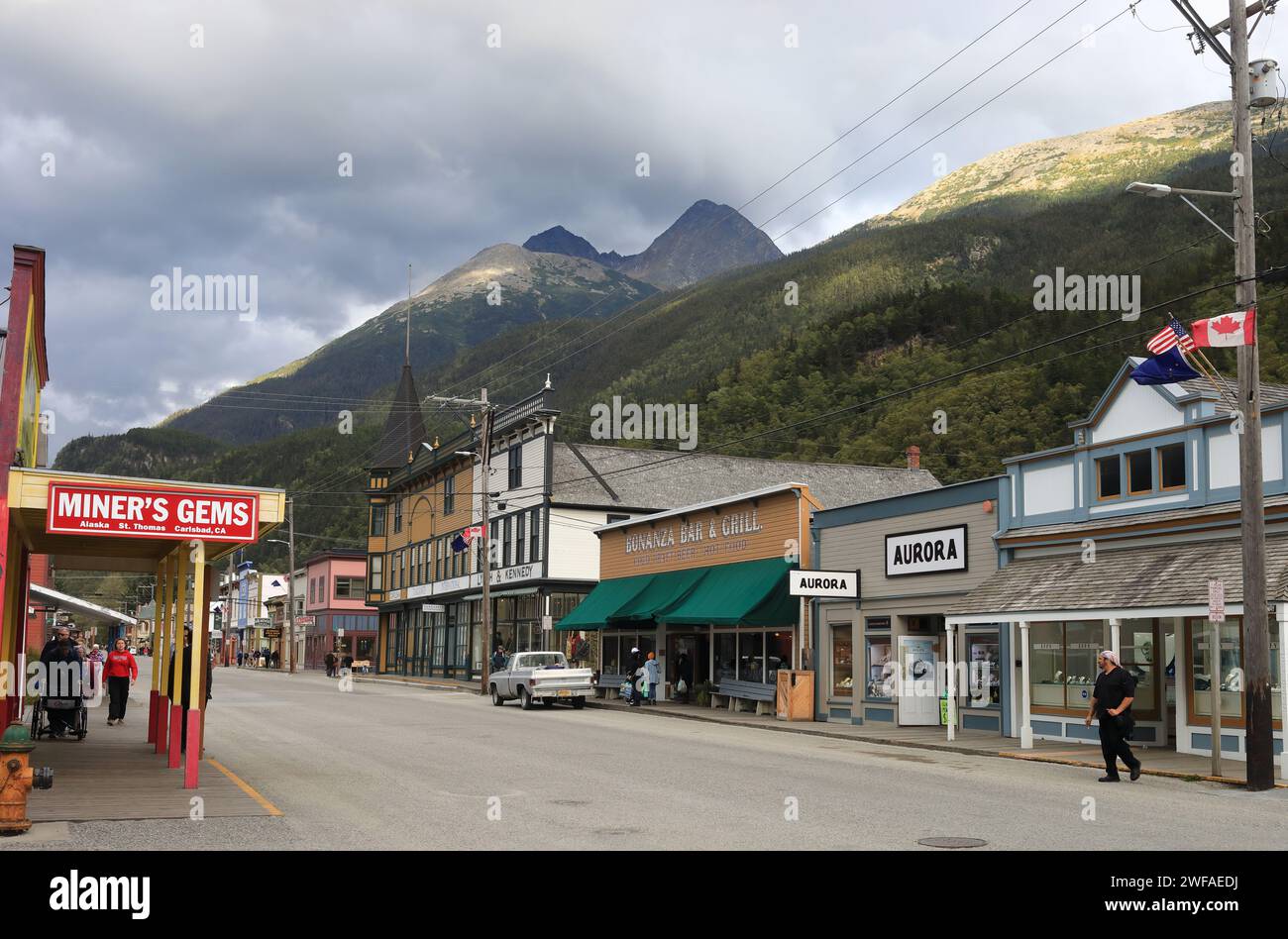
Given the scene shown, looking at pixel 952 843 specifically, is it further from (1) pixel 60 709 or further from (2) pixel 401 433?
(2) pixel 401 433

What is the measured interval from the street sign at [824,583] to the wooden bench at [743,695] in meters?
3.90

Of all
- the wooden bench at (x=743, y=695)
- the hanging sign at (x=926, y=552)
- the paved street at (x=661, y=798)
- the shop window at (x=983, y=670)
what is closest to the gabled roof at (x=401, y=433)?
the wooden bench at (x=743, y=695)

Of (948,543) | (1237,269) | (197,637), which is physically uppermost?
(1237,269)

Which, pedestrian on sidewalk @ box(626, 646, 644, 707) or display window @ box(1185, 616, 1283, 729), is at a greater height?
display window @ box(1185, 616, 1283, 729)

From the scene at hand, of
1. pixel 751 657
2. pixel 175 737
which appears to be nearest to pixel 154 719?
pixel 175 737

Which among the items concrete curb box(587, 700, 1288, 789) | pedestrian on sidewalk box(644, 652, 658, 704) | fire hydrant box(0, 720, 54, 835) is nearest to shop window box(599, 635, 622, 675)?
pedestrian on sidewalk box(644, 652, 658, 704)

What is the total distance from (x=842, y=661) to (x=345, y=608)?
6209 cm

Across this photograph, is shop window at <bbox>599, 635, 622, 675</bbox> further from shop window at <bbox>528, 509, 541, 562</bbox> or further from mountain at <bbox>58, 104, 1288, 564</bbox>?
mountain at <bbox>58, 104, 1288, 564</bbox>

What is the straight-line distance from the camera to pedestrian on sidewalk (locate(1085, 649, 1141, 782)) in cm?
1549

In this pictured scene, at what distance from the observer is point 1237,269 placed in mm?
16562

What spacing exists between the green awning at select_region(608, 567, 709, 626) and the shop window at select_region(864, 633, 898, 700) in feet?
26.1
